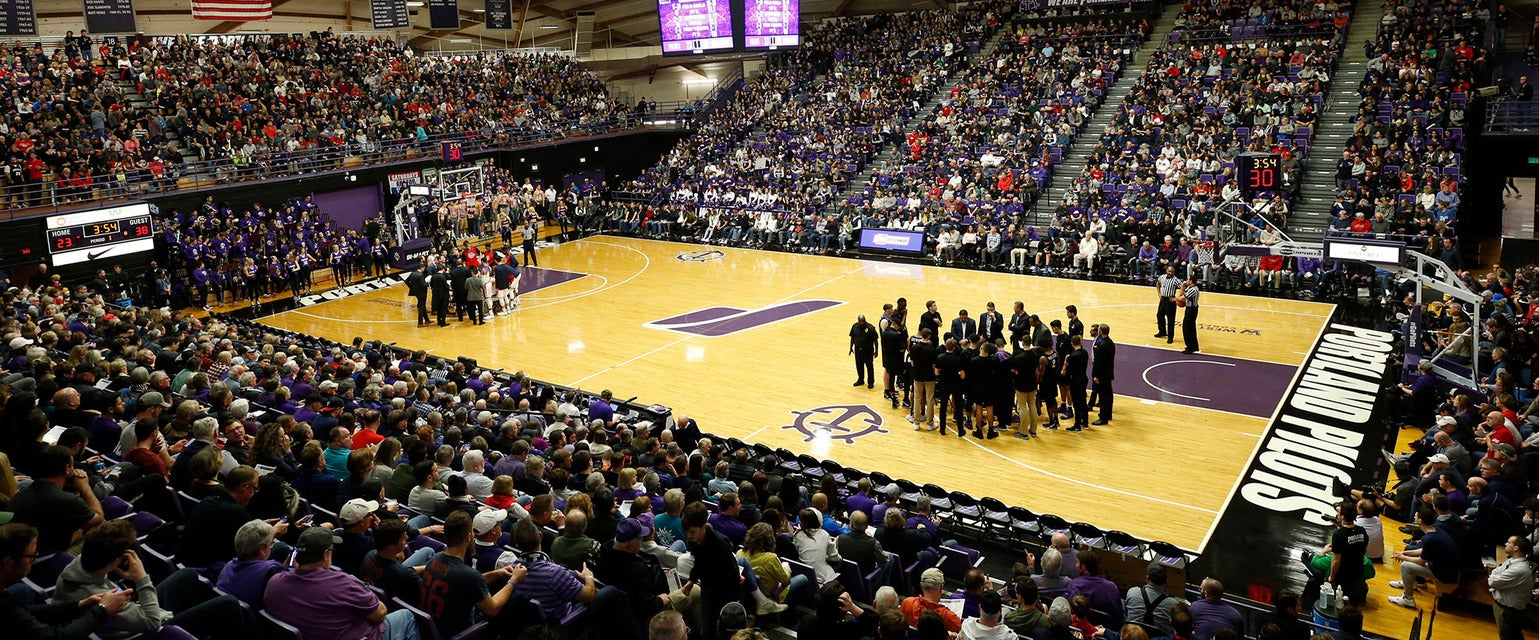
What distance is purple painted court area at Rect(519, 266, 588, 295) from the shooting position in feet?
81.9

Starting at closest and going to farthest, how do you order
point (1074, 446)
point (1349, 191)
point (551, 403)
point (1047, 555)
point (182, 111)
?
1. point (1047, 555)
2. point (551, 403)
3. point (1074, 446)
4. point (1349, 191)
5. point (182, 111)

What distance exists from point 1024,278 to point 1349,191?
24.1ft

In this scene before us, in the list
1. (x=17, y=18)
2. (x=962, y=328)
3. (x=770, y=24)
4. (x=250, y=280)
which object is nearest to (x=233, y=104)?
(x=17, y=18)

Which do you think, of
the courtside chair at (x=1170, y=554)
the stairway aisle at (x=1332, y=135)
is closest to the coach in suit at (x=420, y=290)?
the courtside chair at (x=1170, y=554)

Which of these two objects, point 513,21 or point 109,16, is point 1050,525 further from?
point 513,21

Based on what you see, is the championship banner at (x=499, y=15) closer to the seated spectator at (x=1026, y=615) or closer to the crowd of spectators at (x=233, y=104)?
the crowd of spectators at (x=233, y=104)

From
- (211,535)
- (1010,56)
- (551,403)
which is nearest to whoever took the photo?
(211,535)

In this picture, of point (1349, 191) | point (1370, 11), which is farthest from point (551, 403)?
point (1370, 11)

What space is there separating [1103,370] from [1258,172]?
324 inches

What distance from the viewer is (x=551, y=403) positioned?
12.0m

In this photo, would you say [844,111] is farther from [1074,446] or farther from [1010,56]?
[1074,446]

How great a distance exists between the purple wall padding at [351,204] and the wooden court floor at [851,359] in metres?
5.89

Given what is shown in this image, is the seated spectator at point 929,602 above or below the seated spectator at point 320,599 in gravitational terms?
below

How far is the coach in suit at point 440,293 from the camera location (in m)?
20.9
